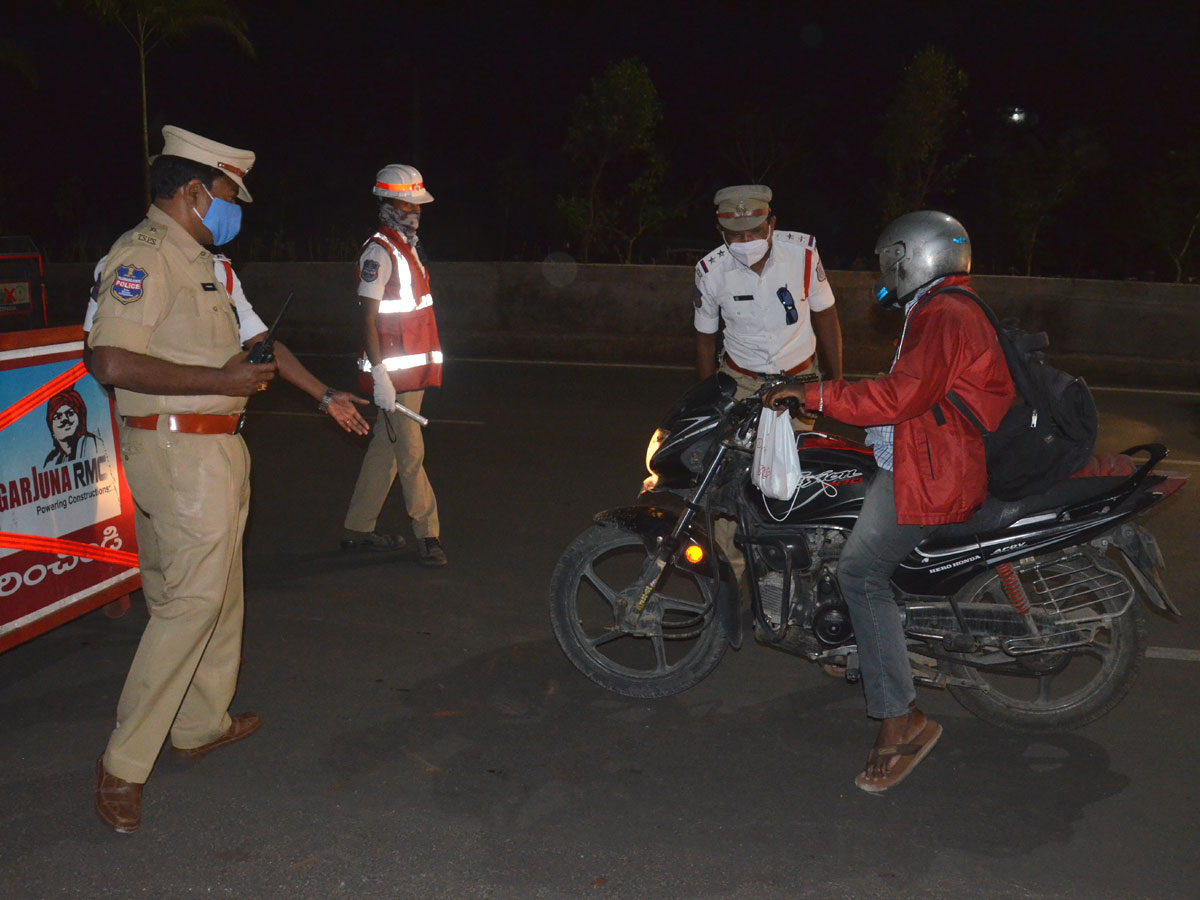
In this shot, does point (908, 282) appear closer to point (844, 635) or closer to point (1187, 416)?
point (844, 635)

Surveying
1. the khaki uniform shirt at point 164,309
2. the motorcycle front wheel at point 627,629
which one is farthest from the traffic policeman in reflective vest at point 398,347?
the khaki uniform shirt at point 164,309

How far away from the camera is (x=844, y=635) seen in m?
4.44

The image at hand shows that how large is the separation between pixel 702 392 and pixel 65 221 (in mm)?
24753

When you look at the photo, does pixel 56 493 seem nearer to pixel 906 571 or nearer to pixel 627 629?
pixel 627 629

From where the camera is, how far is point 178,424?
388cm

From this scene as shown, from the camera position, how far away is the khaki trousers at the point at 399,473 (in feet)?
21.6

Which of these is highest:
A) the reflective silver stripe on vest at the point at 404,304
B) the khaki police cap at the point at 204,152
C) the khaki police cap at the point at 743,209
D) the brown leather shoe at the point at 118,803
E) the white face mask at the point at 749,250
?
the khaki police cap at the point at 204,152

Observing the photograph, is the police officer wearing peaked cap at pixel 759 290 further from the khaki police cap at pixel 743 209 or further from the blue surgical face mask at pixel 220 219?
the blue surgical face mask at pixel 220 219

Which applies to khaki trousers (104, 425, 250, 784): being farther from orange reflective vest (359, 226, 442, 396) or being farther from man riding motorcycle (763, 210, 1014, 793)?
orange reflective vest (359, 226, 442, 396)

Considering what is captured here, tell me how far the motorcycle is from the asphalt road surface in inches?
9.7

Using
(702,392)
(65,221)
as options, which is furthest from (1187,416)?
(65,221)

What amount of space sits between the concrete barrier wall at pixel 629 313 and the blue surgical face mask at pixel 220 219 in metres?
10.3

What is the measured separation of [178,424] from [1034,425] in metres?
2.81

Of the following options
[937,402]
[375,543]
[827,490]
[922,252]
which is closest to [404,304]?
[375,543]
